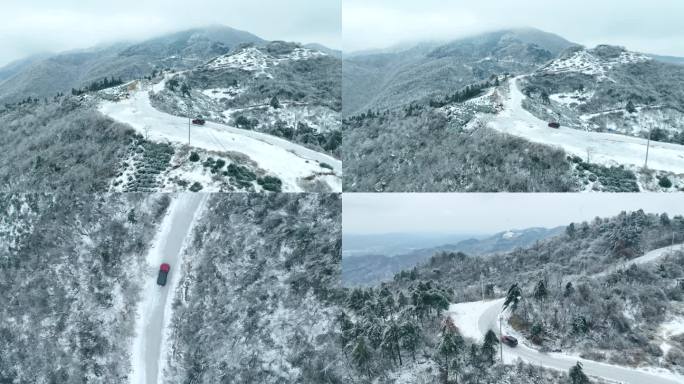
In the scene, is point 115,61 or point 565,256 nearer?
point 565,256

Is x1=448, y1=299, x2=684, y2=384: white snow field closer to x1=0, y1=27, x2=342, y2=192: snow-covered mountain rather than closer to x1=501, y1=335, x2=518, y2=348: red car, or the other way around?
x1=501, y1=335, x2=518, y2=348: red car

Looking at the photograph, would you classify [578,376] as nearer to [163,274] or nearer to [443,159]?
[443,159]

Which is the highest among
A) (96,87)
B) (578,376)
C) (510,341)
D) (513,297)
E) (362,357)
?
(96,87)

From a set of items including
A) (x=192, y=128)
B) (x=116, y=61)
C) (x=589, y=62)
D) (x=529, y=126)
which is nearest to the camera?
(x=529, y=126)

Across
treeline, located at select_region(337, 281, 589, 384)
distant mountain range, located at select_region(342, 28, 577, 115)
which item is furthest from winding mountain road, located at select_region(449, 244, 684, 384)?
distant mountain range, located at select_region(342, 28, 577, 115)

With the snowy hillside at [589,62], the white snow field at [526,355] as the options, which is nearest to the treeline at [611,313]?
the white snow field at [526,355]

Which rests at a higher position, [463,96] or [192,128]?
[463,96]

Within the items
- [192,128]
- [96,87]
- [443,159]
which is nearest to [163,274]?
[192,128]

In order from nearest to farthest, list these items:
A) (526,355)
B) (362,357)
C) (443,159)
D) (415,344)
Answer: (526,355) < (362,357) < (415,344) < (443,159)
